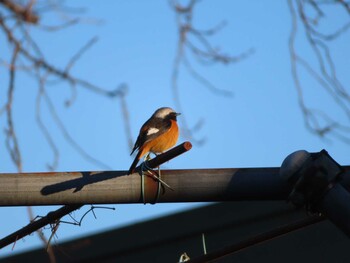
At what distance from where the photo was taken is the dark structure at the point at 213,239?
3547 mm

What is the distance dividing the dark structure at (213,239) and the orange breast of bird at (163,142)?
0.67m

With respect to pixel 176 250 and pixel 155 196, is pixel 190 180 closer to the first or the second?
pixel 155 196

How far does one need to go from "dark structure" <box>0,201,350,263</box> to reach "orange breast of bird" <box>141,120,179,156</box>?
0.67m

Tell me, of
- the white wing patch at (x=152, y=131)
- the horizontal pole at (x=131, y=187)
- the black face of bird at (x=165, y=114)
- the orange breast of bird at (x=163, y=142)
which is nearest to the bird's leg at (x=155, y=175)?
the horizontal pole at (x=131, y=187)

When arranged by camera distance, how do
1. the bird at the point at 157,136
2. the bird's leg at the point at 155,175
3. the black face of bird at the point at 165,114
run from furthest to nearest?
the black face of bird at the point at 165,114 → the bird at the point at 157,136 → the bird's leg at the point at 155,175

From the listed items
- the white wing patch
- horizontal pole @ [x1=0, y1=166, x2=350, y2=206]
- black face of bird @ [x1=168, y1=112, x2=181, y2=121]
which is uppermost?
black face of bird @ [x1=168, y1=112, x2=181, y2=121]

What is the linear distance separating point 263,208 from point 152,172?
7.26 ft

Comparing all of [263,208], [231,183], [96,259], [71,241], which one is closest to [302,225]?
[231,183]

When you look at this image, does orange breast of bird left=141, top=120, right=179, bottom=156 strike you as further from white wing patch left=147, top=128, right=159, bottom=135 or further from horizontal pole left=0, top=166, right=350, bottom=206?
horizontal pole left=0, top=166, right=350, bottom=206

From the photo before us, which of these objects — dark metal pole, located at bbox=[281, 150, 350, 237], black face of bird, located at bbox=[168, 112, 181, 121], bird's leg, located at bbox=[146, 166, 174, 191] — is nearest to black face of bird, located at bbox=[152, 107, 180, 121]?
black face of bird, located at bbox=[168, 112, 181, 121]

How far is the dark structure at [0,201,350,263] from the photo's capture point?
355cm

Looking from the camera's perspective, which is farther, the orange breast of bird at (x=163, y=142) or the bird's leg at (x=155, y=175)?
the orange breast of bird at (x=163, y=142)

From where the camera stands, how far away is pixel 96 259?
544 cm

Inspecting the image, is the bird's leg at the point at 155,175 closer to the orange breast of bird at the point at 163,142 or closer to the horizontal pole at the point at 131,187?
the horizontal pole at the point at 131,187
